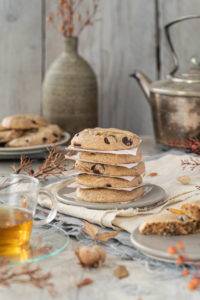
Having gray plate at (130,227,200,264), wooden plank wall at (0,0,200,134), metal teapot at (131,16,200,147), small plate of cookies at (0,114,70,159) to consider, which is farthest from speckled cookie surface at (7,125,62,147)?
gray plate at (130,227,200,264)

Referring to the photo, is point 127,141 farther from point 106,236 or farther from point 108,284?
point 108,284

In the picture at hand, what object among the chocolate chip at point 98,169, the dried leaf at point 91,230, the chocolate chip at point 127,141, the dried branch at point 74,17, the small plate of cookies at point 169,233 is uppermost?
the dried branch at point 74,17

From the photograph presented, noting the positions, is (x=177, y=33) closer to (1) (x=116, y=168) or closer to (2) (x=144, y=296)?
(1) (x=116, y=168)

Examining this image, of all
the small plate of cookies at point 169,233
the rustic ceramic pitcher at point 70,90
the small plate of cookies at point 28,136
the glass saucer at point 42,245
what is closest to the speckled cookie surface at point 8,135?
the small plate of cookies at point 28,136

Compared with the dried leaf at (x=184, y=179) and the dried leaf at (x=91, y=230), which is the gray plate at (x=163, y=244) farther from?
the dried leaf at (x=184, y=179)

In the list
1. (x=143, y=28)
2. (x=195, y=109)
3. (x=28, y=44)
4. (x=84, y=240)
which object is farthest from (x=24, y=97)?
(x=84, y=240)
